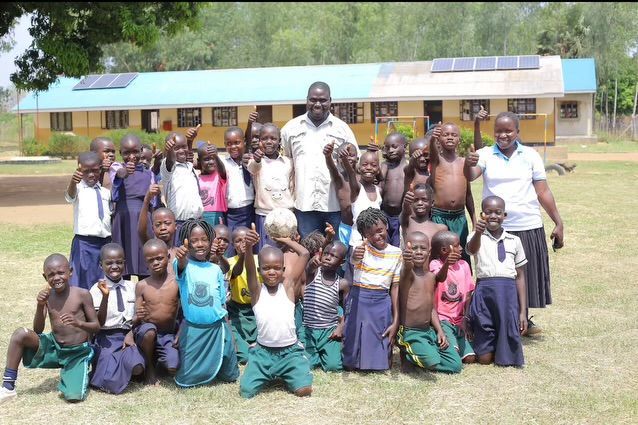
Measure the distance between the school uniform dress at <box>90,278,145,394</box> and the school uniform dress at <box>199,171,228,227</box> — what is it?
1484 mm

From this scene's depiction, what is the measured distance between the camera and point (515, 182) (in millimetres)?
5488

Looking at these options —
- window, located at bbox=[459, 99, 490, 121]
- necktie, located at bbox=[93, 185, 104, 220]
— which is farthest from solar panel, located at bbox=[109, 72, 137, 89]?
necktie, located at bbox=[93, 185, 104, 220]

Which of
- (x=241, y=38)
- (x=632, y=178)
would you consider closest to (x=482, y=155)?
(x=632, y=178)

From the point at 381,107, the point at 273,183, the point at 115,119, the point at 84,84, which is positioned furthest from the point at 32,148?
the point at 273,183

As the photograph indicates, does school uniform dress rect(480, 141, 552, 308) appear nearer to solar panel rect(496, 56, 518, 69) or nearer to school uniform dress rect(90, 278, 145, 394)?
school uniform dress rect(90, 278, 145, 394)

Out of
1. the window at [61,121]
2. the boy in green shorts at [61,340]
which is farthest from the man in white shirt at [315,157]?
the window at [61,121]

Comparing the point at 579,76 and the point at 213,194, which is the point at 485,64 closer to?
the point at 579,76

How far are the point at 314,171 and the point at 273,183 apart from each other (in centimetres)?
37

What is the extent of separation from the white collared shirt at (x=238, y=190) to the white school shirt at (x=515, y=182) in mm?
1809

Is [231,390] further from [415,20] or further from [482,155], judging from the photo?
[415,20]

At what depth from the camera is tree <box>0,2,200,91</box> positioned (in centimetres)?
1495

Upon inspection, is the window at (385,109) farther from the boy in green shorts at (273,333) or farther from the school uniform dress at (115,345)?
the school uniform dress at (115,345)

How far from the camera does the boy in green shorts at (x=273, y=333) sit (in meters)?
4.54

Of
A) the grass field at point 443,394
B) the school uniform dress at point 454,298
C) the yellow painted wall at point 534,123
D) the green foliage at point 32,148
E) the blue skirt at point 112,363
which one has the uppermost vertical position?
the yellow painted wall at point 534,123
